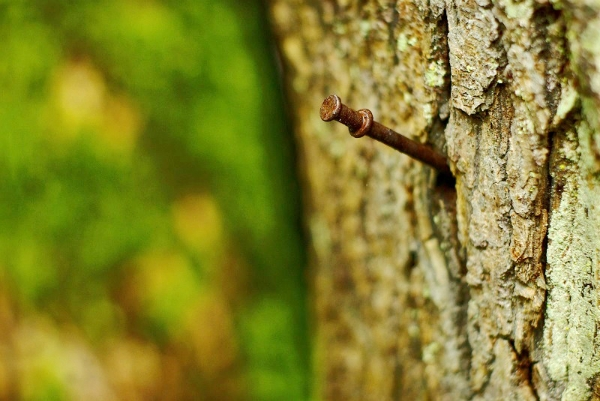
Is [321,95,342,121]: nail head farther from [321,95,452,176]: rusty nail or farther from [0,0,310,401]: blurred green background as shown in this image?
[0,0,310,401]: blurred green background

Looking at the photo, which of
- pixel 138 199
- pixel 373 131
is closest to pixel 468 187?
pixel 373 131

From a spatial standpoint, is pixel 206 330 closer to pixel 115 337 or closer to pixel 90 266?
pixel 115 337

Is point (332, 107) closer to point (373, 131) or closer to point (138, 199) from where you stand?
point (373, 131)

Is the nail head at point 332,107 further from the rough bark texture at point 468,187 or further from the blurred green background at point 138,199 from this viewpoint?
the blurred green background at point 138,199

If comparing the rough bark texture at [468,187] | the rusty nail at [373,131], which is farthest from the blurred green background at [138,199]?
the rusty nail at [373,131]

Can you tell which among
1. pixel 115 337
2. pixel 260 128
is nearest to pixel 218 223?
pixel 260 128

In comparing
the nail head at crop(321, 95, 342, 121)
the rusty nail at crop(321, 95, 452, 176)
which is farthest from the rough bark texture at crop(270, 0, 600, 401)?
the nail head at crop(321, 95, 342, 121)
